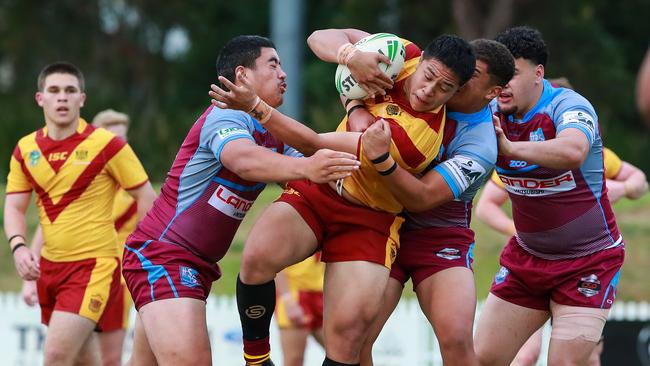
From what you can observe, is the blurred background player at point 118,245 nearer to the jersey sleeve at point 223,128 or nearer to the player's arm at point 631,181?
the jersey sleeve at point 223,128

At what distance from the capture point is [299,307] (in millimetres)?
8727

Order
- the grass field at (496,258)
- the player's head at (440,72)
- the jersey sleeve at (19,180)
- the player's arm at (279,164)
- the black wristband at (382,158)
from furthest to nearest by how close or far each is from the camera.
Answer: the grass field at (496,258)
the jersey sleeve at (19,180)
the player's head at (440,72)
the black wristband at (382,158)
the player's arm at (279,164)

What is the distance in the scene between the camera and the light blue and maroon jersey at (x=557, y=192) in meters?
6.08

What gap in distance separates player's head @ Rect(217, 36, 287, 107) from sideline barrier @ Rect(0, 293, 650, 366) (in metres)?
4.52

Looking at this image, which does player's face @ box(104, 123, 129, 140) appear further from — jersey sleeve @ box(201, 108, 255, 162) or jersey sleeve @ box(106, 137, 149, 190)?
jersey sleeve @ box(201, 108, 255, 162)

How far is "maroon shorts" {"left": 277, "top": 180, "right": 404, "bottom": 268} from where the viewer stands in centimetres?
568

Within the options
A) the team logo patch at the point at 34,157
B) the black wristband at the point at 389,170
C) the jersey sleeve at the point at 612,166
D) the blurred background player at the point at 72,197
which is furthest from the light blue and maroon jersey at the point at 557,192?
the team logo patch at the point at 34,157

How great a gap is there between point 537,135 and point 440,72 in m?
0.94

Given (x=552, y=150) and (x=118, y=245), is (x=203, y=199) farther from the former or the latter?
(x=118, y=245)

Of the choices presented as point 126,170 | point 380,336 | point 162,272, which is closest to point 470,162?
point 162,272

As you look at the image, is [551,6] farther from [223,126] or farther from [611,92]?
[223,126]

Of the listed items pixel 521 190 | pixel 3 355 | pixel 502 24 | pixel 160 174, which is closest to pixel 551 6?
pixel 502 24

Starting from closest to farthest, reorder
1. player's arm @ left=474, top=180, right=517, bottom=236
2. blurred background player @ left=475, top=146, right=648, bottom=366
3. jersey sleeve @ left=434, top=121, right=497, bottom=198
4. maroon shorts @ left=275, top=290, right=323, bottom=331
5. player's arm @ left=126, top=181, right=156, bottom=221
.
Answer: jersey sleeve @ left=434, top=121, right=497, bottom=198 < player's arm @ left=126, top=181, right=156, bottom=221 < blurred background player @ left=475, top=146, right=648, bottom=366 < player's arm @ left=474, top=180, right=517, bottom=236 < maroon shorts @ left=275, top=290, right=323, bottom=331

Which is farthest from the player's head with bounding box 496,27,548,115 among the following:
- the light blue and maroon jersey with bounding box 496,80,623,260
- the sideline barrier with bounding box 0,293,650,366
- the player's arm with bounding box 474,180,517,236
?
the sideline barrier with bounding box 0,293,650,366
